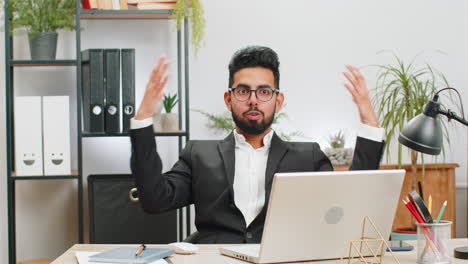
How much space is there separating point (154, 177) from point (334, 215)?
802 millimetres

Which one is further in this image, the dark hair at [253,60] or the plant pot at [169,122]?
the plant pot at [169,122]

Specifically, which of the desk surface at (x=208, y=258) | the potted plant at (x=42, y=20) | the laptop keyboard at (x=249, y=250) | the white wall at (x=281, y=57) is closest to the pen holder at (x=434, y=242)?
the desk surface at (x=208, y=258)

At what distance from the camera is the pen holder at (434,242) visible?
5.92 feet

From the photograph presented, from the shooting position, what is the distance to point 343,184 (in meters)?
1.73

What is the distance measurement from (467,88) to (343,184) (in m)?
2.60

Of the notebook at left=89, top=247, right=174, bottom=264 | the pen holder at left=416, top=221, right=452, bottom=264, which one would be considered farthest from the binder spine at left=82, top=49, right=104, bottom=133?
the pen holder at left=416, top=221, right=452, bottom=264

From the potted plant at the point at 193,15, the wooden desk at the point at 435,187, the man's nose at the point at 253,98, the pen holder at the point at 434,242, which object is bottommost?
the wooden desk at the point at 435,187

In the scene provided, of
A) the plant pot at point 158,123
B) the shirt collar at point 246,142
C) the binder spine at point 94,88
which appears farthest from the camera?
the plant pot at point 158,123

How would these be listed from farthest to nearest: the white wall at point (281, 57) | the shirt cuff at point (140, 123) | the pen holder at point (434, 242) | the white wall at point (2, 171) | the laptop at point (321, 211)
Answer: the white wall at point (281, 57), the white wall at point (2, 171), the shirt cuff at point (140, 123), the pen holder at point (434, 242), the laptop at point (321, 211)

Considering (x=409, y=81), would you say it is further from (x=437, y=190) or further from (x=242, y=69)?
(x=242, y=69)

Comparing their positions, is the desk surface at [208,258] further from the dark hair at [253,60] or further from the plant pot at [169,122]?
the plant pot at [169,122]

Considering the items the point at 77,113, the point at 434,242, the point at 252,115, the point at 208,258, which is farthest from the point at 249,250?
the point at 77,113

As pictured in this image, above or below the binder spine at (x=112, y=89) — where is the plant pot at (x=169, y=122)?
below

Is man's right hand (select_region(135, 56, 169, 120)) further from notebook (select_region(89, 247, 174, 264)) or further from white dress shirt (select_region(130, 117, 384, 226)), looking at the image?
white dress shirt (select_region(130, 117, 384, 226))
